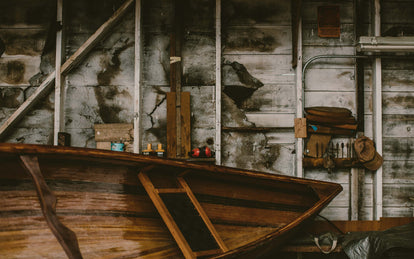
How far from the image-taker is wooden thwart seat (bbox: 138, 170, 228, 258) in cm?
202

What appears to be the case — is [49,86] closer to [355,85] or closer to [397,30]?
[355,85]

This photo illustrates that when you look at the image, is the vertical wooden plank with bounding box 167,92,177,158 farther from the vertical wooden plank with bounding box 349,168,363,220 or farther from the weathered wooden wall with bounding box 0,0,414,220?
the vertical wooden plank with bounding box 349,168,363,220

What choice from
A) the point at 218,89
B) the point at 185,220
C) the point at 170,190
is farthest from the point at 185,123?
the point at 185,220

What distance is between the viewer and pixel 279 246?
104 inches

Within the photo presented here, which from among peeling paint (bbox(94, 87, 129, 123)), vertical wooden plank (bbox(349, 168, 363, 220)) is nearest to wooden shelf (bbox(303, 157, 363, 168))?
vertical wooden plank (bbox(349, 168, 363, 220))

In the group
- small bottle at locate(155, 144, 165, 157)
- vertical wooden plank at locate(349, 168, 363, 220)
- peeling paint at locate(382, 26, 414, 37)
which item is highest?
peeling paint at locate(382, 26, 414, 37)

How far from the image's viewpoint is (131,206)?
2.18 m

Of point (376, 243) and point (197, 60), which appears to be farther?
point (197, 60)

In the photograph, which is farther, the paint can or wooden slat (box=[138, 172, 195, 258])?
the paint can

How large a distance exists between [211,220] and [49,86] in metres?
2.49

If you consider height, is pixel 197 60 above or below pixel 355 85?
above

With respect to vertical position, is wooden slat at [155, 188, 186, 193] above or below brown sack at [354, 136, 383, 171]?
below

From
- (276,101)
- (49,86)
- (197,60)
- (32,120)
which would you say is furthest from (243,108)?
(32,120)

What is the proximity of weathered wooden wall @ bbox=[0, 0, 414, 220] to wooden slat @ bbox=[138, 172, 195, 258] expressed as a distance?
4.00 ft
